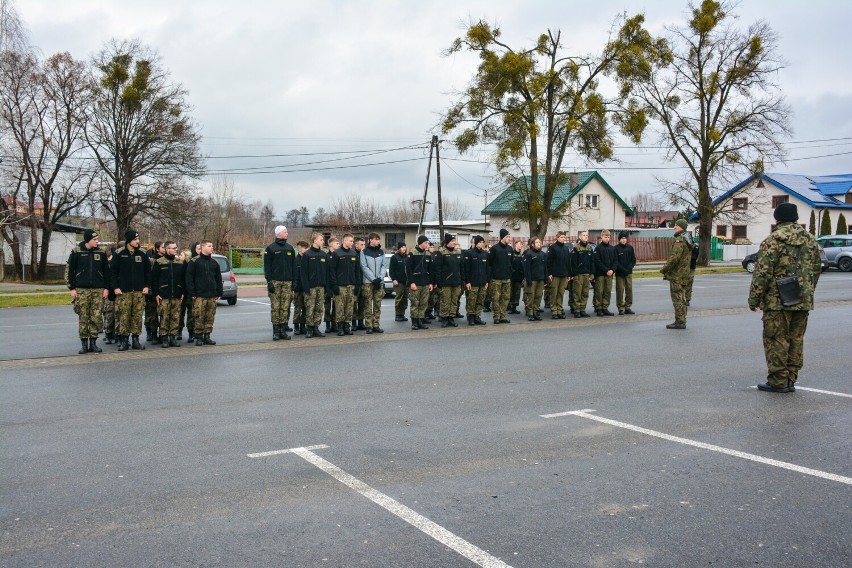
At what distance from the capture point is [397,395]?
866cm

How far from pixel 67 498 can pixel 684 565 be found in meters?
3.93

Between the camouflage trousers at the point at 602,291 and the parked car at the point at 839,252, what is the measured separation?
26.3m

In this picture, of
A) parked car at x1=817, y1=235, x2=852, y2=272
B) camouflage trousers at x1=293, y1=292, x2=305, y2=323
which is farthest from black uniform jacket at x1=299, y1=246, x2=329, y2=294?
parked car at x1=817, y1=235, x2=852, y2=272

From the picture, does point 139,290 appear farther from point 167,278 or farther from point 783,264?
point 783,264

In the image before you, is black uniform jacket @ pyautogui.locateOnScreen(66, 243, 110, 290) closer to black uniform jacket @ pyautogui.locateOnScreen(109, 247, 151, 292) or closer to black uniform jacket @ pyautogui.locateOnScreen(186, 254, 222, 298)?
black uniform jacket @ pyautogui.locateOnScreen(109, 247, 151, 292)

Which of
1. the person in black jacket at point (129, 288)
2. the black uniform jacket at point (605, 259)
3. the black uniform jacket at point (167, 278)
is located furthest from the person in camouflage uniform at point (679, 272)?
the person in black jacket at point (129, 288)

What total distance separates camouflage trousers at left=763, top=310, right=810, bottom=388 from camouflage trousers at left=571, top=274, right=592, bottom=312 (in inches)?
344

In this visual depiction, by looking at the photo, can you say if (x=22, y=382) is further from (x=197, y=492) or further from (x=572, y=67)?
(x=572, y=67)

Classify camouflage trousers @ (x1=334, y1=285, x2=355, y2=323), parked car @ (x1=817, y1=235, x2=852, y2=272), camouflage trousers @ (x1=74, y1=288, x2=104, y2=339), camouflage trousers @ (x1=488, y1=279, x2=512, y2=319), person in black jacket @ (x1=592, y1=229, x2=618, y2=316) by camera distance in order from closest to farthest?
1. camouflage trousers @ (x1=74, y1=288, x2=104, y2=339)
2. camouflage trousers @ (x1=334, y1=285, x2=355, y2=323)
3. camouflage trousers @ (x1=488, y1=279, x2=512, y2=319)
4. person in black jacket @ (x1=592, y1=229, x2=618, y2=316)
5. parked car @ (x1=817, y1=235, x2=852, y2=272)

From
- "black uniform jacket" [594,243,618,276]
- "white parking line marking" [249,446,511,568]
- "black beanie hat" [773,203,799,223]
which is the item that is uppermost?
"black beanie hat" [773,203,799,223]

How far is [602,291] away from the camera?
1777 centimetres

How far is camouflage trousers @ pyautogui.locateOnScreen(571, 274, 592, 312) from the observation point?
17.5 metres

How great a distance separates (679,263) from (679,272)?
0.73ft

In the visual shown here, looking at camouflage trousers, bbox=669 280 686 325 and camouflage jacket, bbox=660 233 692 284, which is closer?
camouflage trousers, bbox=669 280 686 325
